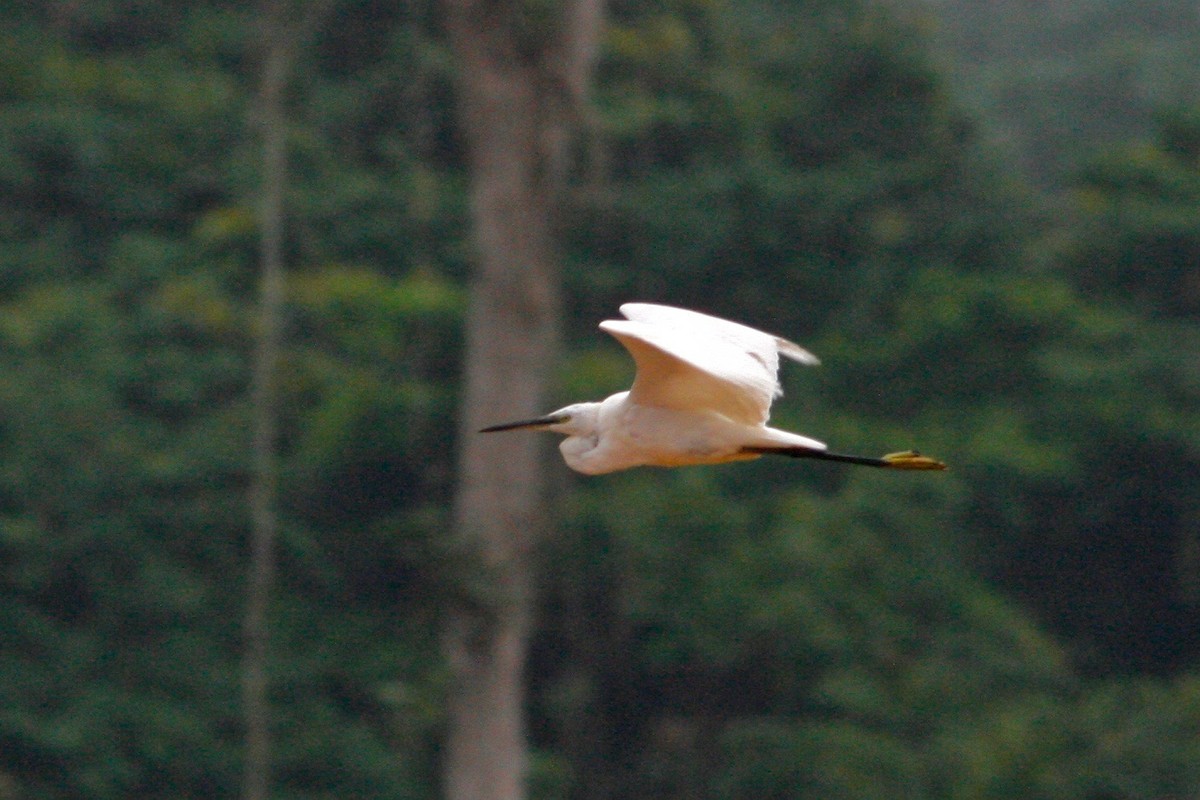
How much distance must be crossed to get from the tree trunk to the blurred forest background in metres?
0.32

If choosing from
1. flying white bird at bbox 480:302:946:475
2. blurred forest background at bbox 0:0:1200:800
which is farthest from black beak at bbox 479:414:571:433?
blurred forest background at bbox 0:0:1200:800

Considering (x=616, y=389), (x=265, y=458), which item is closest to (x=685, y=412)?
(x=616, y=389)

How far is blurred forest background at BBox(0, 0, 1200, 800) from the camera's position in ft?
44.5

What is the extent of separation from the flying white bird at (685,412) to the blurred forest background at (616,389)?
20.1ft

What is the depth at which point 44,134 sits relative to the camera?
49.9ft

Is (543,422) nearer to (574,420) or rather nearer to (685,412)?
(574,420)

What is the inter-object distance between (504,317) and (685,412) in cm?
592

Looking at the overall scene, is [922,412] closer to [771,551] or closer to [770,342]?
[771,551]

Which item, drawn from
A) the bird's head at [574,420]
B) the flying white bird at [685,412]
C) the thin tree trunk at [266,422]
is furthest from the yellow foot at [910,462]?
the thin tree trunk at [266,422]

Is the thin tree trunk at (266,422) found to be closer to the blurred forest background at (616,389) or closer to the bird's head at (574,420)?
the blurred forest background at (616,389)

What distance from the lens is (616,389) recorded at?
13430 mm

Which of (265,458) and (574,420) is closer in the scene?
(574,420)

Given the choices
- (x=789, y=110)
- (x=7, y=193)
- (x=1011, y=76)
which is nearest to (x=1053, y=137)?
(x=1011, y=76)

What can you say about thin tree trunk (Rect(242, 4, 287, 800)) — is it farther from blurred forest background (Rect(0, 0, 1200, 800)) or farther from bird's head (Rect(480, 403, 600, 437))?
bird's head (Rect(480, 403, 600, 437))
